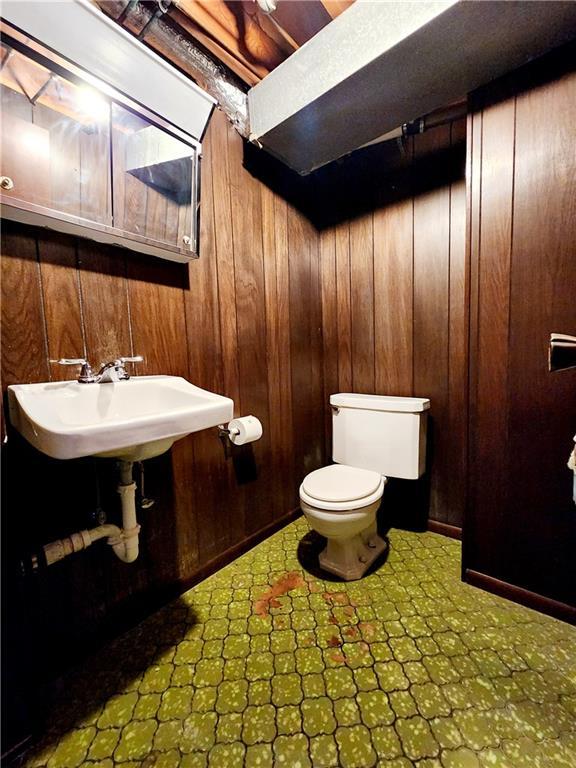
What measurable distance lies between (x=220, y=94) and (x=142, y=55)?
0.44 meters

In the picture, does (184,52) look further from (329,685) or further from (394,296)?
(329,685)

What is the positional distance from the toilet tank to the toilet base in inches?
13.6

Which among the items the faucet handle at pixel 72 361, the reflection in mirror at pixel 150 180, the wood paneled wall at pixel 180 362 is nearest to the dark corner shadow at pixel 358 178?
the wood paneled wall at pixel 180 362

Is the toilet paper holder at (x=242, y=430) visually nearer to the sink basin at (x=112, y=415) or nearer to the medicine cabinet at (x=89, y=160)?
the sink basin at (x=112, y=415)

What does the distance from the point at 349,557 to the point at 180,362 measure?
114 centimetres

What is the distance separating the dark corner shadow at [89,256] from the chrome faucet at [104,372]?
1.04ft

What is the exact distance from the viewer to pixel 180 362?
1.32m

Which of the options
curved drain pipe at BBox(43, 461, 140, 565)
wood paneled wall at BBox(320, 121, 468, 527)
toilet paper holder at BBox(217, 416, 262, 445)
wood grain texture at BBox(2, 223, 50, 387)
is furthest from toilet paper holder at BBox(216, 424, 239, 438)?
wood paneled wall at BBox(320, 121, 468, 527)

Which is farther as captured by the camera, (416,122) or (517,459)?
(416,122)

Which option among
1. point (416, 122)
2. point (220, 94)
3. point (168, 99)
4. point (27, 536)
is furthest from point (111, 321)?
point (416, 122)

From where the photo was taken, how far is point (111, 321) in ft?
3.66

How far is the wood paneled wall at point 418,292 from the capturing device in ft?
5.08

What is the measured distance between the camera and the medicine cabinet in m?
0.84

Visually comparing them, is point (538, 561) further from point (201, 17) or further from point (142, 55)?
point (201, 17)
